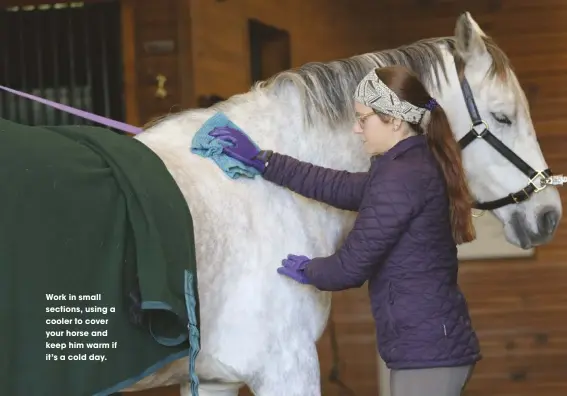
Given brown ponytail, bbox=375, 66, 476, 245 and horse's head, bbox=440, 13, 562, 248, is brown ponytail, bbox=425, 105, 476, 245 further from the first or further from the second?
horse's head, bbox=440, 13, 562, 248

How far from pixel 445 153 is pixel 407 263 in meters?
0.24

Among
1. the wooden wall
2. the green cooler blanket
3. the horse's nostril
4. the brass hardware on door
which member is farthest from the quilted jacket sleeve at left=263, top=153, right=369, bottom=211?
the wooden wall

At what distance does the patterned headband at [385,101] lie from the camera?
5.10 feet

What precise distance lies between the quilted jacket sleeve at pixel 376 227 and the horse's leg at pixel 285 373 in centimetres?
15

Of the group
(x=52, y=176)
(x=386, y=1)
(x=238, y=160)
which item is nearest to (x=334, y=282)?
(x=238, y=160)

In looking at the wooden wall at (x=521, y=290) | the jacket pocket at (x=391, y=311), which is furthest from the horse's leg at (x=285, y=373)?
the wooden wall at (x=521, y=290)

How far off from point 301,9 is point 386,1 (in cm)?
58

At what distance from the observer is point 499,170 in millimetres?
1869

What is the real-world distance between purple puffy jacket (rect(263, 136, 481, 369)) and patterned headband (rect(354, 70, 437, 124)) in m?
0.05

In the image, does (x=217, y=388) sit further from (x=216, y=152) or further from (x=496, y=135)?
(x=496, y=135)

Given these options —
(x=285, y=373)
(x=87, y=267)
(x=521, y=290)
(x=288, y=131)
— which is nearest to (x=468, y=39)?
(x=288, y=131)

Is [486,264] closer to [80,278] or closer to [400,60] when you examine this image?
[400,60]

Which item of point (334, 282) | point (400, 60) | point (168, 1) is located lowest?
point (334, 282)

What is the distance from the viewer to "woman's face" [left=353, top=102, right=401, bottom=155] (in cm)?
158
